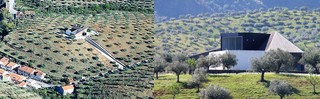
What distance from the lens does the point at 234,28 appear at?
7425 centimetres

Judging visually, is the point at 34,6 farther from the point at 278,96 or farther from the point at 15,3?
the point at 278,96

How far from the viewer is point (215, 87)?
81.8 ft

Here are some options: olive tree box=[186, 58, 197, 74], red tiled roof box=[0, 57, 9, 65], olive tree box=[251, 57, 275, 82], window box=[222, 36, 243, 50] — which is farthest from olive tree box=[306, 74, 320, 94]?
red tiled roof box=[0, 57, 9, 65]

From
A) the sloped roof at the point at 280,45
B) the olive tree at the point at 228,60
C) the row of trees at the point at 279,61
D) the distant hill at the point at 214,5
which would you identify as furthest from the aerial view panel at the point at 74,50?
the distant hill at the point at 214,5

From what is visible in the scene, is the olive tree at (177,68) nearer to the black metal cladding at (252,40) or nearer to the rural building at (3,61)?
the black metal cladding at (252,40)

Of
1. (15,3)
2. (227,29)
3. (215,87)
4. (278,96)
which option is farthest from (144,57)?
(227,29)

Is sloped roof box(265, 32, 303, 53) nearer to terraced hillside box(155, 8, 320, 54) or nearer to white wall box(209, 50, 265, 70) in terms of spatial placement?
white wall box(209, 50, 265, 70)

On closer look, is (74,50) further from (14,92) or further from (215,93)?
(215,93)

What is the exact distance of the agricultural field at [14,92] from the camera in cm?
Result: 1734

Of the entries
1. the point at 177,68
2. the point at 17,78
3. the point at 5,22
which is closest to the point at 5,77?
the point at 17,78

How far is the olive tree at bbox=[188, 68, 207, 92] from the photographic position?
27078 mm

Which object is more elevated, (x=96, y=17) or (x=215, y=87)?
(x=96, y=17)

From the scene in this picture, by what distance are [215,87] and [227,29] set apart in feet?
162

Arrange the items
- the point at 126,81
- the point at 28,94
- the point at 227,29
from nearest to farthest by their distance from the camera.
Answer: the point at 28,94 < the point at 126,81 < the point at 227,29
